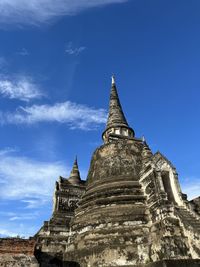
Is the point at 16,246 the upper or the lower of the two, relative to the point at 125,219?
lower

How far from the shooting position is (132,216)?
14.6 m

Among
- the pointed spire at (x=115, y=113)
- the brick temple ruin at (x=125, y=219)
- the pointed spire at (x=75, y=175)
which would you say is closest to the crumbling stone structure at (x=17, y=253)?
the brick temple ruin at (x=125, y=219)

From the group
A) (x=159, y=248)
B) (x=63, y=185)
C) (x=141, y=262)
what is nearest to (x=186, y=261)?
(x=159, y=248)

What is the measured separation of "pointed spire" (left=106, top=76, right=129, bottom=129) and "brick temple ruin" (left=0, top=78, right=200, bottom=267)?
5.03 metres

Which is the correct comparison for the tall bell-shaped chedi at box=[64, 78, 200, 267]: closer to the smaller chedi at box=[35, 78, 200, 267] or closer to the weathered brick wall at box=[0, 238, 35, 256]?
the smaller chedi at box=[35, 78, 200, 267]

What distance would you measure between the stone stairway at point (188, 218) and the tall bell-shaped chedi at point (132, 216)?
0.05 ft

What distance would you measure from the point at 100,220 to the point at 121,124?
37.7 feet

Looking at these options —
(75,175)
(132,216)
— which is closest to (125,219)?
(132,216)

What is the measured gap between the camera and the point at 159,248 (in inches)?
492

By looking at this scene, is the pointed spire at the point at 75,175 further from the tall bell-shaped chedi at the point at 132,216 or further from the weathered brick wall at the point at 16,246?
the weathered brick wall at the point at 16,246

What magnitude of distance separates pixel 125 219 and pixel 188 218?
3.12m

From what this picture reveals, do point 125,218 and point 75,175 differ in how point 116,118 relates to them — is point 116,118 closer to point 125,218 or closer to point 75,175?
point 75,175

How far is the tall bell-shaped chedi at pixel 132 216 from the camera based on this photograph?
12555 millimetres

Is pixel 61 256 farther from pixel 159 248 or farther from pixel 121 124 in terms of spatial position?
pixel 121 124
